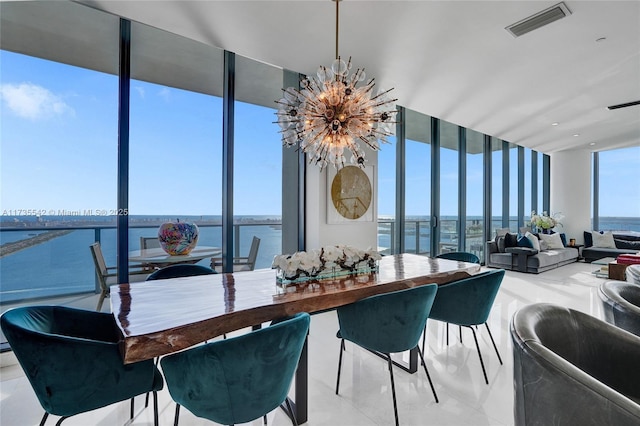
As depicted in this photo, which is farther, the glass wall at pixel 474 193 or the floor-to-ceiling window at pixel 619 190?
the floor-to-ceiling window at pixel 619 190

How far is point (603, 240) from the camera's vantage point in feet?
25.7

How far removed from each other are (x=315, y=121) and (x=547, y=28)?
2470 millimetres

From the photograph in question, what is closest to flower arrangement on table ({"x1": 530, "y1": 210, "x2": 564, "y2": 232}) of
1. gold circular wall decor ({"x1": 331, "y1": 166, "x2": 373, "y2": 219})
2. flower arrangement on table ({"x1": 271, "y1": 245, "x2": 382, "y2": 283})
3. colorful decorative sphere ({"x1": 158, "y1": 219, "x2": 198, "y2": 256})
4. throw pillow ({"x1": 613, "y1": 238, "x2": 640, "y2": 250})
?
throw pillow ({"x1": 613, "y1": 238, "x2": 640, "y2": 250})

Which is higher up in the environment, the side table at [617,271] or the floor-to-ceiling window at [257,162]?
the floor-to-ceiling window at [257,162]

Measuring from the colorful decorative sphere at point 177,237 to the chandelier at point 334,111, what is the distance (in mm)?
1550

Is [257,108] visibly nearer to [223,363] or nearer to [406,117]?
[406,117]

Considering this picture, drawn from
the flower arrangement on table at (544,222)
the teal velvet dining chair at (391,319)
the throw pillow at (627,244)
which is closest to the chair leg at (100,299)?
the teal velvet dining chair at (391,319)

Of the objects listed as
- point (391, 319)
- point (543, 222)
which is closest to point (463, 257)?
point (391, 319)

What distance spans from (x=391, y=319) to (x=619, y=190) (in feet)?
34.6

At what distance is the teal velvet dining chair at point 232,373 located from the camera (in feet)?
3.99

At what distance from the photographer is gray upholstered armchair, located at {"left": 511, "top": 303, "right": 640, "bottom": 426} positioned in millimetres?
842

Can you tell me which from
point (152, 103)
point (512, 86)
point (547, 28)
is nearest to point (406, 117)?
point (512, 86)

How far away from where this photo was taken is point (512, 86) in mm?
4266

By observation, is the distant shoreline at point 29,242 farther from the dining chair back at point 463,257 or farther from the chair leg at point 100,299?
the dining chair back at point 463,257
